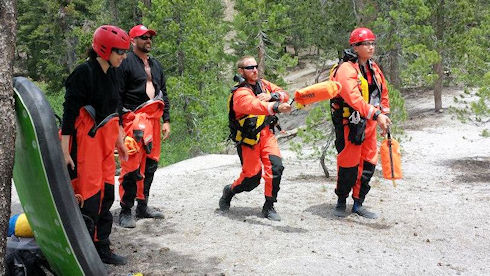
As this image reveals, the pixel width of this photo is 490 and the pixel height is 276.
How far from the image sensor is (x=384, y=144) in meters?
6.39

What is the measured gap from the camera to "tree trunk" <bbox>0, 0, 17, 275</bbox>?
10.5 ft

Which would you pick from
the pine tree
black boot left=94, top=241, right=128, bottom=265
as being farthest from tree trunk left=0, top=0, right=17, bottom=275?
the pine tree

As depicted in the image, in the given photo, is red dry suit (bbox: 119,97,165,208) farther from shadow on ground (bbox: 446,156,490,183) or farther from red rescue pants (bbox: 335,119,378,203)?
shadow on ground (bbox: 446,156,490,183)

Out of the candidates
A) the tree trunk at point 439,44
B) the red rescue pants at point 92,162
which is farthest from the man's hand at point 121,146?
the tree trunk at point 439,44

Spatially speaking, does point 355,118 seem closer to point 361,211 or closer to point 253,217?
point 361,211

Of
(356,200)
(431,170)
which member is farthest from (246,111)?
(431,170)

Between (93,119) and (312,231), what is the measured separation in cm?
271

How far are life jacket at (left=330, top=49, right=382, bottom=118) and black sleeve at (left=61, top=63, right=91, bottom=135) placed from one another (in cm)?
287

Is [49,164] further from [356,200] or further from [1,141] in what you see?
[356,200]

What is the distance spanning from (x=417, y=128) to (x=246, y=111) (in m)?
10.9

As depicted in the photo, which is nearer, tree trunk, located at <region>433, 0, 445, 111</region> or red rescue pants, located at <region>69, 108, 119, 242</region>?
red rescue pants, located at <region>69, 108, 119, 242</region>

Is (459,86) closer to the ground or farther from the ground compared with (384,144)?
closer to the ground

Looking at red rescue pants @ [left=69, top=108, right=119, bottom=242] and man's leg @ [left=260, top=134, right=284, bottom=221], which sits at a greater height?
red rescue pants @ [left=69, top=108, right=119, bottom=242]

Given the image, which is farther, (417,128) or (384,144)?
(417,128)
